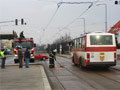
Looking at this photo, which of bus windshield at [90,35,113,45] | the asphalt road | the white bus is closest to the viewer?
the asphalt road

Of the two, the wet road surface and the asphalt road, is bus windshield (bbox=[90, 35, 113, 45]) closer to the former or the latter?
the asphalt road

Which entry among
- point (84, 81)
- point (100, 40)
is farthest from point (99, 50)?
point (84, 81)

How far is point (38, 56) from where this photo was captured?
35031 mm

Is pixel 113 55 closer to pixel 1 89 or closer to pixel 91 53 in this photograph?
pixel 91 53

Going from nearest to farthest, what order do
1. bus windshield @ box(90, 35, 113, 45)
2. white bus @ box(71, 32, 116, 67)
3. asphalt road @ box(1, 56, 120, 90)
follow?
asphalt road @ box(1, 56, 120, 90), white bus @ box(71, 32, 116, 67), bus windshield @ box(90, 35, 113, 45)

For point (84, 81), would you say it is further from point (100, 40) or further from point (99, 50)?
point (100, 40)

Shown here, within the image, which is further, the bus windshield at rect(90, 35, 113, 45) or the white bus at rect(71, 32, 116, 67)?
the bus windshield at rect(90, 35, 113, 45)

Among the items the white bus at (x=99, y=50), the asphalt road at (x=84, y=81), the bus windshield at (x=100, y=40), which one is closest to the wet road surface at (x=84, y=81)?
the asphalt road at (x=84, y=81)

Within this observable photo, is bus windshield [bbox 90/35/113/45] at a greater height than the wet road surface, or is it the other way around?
bus windshield [bbox 90/35/113/45]

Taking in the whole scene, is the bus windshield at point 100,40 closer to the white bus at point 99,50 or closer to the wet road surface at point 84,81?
the white bus at point 99,50

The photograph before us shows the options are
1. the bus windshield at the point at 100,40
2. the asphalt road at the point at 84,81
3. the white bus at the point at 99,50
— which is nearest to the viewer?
the asphalt road at the point at 84,81

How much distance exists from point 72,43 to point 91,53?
7968 mm

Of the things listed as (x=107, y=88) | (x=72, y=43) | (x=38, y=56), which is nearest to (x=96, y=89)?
(x=107, y=88)

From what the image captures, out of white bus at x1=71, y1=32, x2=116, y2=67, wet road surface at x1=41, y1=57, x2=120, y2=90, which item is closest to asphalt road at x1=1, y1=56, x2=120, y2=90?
wet road surface at x1=41, y1=57, x2=120, y2=90
